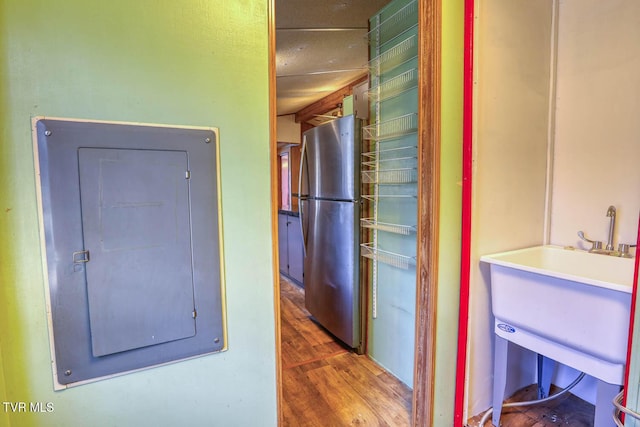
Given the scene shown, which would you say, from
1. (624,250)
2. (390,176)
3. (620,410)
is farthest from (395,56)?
(620,410)

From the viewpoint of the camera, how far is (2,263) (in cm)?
82

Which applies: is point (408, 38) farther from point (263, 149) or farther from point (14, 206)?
point (14, 206)

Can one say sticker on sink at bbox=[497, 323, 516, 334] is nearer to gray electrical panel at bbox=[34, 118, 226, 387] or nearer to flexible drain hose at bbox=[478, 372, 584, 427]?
flexible drain hose at bbox=[478, 372, 584, 427]

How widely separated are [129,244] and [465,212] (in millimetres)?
1444

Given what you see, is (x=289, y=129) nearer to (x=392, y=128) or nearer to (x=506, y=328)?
(x=392, y=128)

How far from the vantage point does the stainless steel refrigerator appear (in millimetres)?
2316

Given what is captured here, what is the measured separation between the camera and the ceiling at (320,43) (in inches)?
87.6

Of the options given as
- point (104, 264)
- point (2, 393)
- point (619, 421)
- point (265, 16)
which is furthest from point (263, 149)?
point (619, 421)

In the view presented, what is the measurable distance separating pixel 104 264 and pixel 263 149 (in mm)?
615

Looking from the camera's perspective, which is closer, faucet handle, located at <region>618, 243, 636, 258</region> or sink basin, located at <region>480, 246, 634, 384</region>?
sink basin, located at <region>480, 246, 634, 384</region>

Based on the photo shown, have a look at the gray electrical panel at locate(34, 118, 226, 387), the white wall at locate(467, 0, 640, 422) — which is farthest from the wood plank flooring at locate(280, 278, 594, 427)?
the gray electrical panel at locate(34, 118, 226, 387)

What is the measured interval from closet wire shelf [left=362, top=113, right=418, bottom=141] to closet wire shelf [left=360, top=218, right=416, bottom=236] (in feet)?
1.88

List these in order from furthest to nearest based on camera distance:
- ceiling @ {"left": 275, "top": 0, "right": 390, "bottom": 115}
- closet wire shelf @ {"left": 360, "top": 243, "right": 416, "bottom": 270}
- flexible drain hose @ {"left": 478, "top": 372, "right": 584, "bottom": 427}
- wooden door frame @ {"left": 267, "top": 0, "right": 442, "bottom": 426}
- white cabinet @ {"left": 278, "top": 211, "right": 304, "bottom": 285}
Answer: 1. white cabinet @ {"left": 278, "top": 211, "right": 304, "bottom": 285}
2. ceiling @ {"left": 275, "top": 0, "right": 390, "bottom": 115}
3. closet wire shelf @ {"left": 360, "top": 243, "right": 416, "bottom": 270}
4. flexible drain hose @ {"left": 478, "top": 372, "right": 584, "bottom": 427}
5. wooden door frame @ {"left": 267, "top": 0, "right": 442, "bottom": 426}

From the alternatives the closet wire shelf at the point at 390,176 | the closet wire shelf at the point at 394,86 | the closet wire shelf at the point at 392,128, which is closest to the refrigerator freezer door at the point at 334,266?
the closet wire shelf at the point at 390,176
